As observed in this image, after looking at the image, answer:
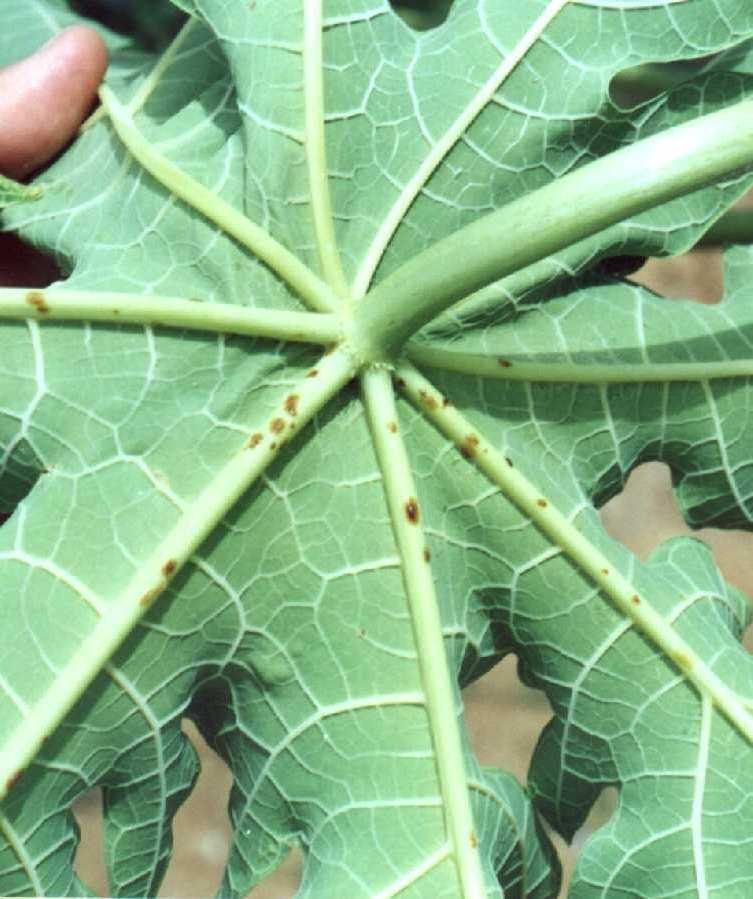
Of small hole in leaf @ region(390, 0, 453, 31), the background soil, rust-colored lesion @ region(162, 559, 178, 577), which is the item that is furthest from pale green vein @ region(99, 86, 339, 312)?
the background soil

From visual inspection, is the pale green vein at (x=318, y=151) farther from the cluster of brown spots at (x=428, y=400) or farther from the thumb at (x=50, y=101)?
the thumb at (x=50, y=101)

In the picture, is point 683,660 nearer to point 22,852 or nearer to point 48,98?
point 22,852

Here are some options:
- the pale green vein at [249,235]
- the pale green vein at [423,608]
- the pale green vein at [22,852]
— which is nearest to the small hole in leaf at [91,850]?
the pale green vein at [22,852]

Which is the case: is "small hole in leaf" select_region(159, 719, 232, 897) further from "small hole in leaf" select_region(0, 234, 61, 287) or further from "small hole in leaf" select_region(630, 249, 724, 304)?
"small hole in leaf" select_region(630, 249, 724, 304)

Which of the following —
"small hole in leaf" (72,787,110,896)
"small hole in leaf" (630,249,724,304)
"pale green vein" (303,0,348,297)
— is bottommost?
"small hole in leaf" (72,787,110,896)

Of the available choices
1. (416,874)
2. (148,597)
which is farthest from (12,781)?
(416,874)
